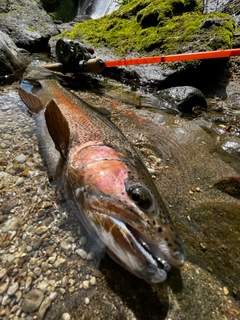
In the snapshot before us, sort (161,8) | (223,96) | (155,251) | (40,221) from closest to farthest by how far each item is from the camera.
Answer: (155,251) < (40,221) < (223,96) < (161,8)

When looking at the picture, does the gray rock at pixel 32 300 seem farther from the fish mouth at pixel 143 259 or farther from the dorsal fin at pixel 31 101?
the dorsal fin at pixel 31 101

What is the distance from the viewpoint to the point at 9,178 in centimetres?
228

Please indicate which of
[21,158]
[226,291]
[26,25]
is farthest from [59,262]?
[26,25]

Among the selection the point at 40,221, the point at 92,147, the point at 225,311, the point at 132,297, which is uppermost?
the point at 92,147

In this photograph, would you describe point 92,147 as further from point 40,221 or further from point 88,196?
point 40,221

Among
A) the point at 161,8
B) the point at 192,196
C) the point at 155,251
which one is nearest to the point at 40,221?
the point at 155,251

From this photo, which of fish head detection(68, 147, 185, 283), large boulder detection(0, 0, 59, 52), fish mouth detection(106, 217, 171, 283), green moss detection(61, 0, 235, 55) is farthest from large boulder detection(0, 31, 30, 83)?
fish mouth detection(106, 217, 171, 283)

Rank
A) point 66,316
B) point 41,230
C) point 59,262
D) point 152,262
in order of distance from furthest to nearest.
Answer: point 41,230 → point 59,262 → point 66,316 → point 152,262

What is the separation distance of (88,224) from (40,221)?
0.52 metres

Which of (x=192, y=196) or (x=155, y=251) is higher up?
(x=155, y=251)

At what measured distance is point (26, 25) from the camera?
845 cm

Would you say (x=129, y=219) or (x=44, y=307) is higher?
(x=129, y=219)

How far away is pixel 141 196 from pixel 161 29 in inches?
250

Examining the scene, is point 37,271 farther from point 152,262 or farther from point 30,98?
point 30,98
